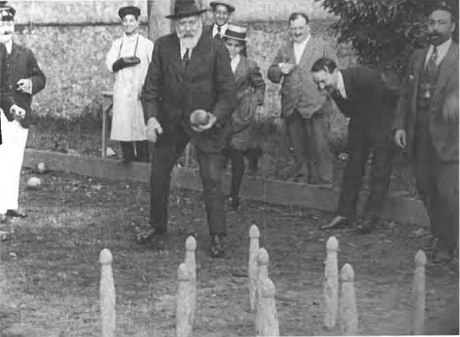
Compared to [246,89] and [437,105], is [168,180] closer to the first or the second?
[246,89]

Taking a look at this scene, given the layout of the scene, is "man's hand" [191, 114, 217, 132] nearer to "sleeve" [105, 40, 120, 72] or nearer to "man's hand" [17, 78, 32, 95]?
"man's hand" [17, 78, 32, 95]

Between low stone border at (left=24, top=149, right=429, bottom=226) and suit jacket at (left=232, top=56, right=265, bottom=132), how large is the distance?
1.45ft

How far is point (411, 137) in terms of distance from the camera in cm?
699

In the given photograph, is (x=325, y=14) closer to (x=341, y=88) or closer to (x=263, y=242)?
(x=341, y=88)

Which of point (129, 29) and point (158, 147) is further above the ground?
point (129, 29)

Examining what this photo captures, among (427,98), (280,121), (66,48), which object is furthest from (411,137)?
(66,48)

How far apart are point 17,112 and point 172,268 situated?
1.54 m

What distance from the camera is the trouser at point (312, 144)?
27.9ft

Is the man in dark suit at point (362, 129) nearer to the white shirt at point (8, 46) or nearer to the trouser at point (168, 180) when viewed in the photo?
the trouser at point (168, 180)

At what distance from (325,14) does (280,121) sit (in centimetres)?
93

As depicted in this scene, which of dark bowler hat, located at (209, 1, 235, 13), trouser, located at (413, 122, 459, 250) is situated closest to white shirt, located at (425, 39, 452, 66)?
trouser, located at (413, 122, 459, 250)

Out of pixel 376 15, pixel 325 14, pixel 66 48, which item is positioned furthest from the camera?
pixel 325 14

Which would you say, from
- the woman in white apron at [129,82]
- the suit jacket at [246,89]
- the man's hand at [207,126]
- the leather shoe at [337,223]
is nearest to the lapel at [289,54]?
the suit jacket at [246,89]

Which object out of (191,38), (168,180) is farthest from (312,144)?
(191,38)
